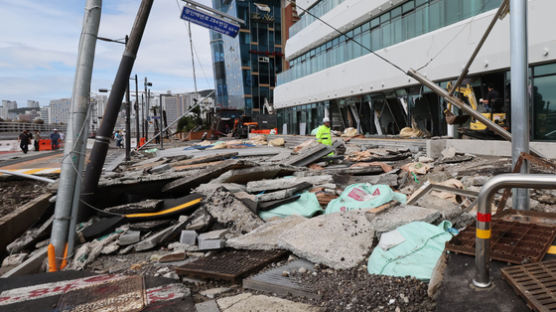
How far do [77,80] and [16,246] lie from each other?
10.2 ft

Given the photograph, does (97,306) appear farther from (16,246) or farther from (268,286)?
(16,246)

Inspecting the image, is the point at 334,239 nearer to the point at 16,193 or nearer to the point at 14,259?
the point at 14,259

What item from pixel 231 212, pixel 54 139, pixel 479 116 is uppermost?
pixel 54 139

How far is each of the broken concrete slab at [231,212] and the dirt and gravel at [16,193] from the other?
5.52 metres

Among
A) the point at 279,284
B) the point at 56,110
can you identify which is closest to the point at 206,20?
the point at 279,284

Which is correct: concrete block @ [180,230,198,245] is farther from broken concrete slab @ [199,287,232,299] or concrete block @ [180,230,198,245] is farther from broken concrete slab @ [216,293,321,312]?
broken concrete slab @ [216,293,321,312]

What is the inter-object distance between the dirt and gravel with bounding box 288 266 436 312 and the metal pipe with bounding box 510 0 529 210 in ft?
8.26

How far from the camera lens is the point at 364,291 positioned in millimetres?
3641

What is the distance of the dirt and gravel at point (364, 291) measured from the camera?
11.0 feet

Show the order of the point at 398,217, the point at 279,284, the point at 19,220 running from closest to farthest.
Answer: the point at 279,284, the point at 398,217, the point at 19,220

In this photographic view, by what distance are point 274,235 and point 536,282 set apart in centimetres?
321

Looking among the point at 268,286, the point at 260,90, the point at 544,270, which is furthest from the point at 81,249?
the point at 260,90

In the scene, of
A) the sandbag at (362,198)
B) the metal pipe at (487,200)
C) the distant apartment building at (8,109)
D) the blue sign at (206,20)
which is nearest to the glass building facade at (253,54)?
the blue sign at (206,20)

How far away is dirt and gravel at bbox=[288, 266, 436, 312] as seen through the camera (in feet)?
11.0
